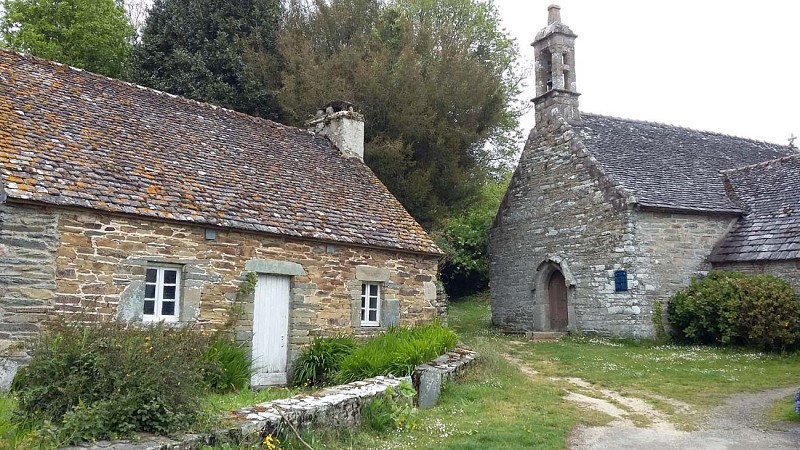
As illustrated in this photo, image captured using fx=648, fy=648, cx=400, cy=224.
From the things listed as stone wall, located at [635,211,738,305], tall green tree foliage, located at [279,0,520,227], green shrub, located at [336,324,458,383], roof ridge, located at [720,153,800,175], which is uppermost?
tall green tree foliage, located at [279,0,520,227]

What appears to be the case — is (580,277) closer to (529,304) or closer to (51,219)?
(529,304)

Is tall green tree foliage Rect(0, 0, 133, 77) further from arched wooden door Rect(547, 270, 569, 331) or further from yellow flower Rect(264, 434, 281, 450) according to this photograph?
yellow flower Rect(264, 434, 281, 450)

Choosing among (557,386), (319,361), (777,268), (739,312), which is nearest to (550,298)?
(739,312)

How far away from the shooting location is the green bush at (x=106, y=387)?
549 centimetres

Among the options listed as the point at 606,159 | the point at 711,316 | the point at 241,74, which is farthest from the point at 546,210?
the point at 241,74

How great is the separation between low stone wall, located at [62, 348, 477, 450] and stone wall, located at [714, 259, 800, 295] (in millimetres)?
10337

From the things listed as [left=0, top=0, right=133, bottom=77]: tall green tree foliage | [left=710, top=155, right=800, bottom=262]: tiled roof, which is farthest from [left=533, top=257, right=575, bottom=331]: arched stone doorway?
[left=0, top=0, right=133, bottom=77]: tall green tree foliage

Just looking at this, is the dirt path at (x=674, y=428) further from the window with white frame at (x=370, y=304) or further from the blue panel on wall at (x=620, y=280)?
the blue panel on wall at (x=620, y=280)

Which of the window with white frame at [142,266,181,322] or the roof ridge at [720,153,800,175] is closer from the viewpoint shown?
the window with white frame at [142,266,181,322]

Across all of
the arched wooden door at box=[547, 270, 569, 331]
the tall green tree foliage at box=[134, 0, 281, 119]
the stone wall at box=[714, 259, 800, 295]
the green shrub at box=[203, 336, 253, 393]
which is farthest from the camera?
the tall green tree foliage at box=[134, 0, 281, 119]

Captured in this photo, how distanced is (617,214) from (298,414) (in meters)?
12.4

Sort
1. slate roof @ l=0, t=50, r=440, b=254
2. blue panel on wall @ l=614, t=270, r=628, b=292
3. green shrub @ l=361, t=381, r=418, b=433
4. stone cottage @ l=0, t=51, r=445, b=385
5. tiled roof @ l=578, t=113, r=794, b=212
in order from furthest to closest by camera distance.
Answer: tiled roof @ l=578, t=113, r=794, b=212
blue panel on wall @ l=614, t=270, r=628, b=292
slate roof @ l=0, t=50, r=440, b=254
stone cottage @ l=0, t=51, r=445, b=385
green shrub @ l=361, t=381, r=418, b=433

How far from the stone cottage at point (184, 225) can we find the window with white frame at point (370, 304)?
0.10 feet

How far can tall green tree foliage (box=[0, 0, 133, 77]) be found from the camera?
21.9 meters
